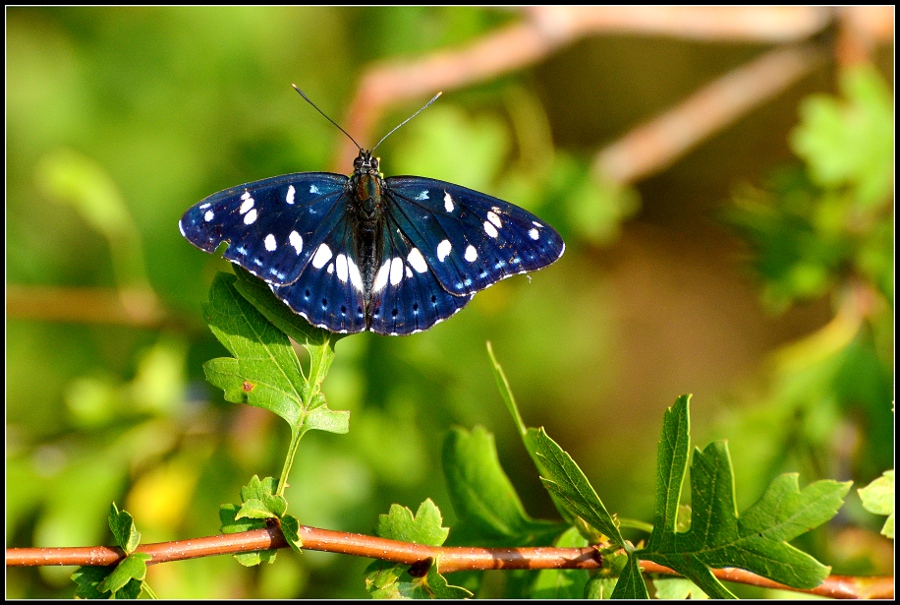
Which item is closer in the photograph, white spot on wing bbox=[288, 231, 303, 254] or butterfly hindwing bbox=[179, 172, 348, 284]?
butterfly hindwing bbox=[179, 172, 348, 284]

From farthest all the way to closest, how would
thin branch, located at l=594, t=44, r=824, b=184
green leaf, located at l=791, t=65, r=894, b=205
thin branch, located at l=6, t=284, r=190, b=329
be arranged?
thin branch, located at l=594, t=44, r=824, b=184 → thin branch, located at l=6, t=284, r=190, b=329 → green leaf, located at l=791, t=65, r=894, b=205

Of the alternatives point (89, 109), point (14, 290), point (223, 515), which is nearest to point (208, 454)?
point (14, 290)

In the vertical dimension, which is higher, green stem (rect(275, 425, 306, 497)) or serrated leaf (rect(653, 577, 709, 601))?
green stem (rect(275, 425, 306, 497))

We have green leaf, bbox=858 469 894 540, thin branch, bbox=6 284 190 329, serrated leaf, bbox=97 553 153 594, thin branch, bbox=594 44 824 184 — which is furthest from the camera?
thin branch, bbox=594 44 824 184

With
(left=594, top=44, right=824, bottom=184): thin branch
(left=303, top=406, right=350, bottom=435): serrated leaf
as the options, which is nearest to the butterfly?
(left=303, top=406, right=350, bottom=435): serrated leaf

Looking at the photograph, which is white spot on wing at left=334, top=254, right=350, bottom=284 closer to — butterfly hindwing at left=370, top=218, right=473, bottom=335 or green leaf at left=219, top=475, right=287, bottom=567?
butterfly hindwing at left=370, top=218, right=473, bottom=335

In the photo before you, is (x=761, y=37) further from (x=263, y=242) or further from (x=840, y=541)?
(x=263, y=242)

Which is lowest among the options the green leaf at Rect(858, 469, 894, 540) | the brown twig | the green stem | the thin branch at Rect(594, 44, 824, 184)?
the green leaf at Rect(858, 469, 894, 540)
